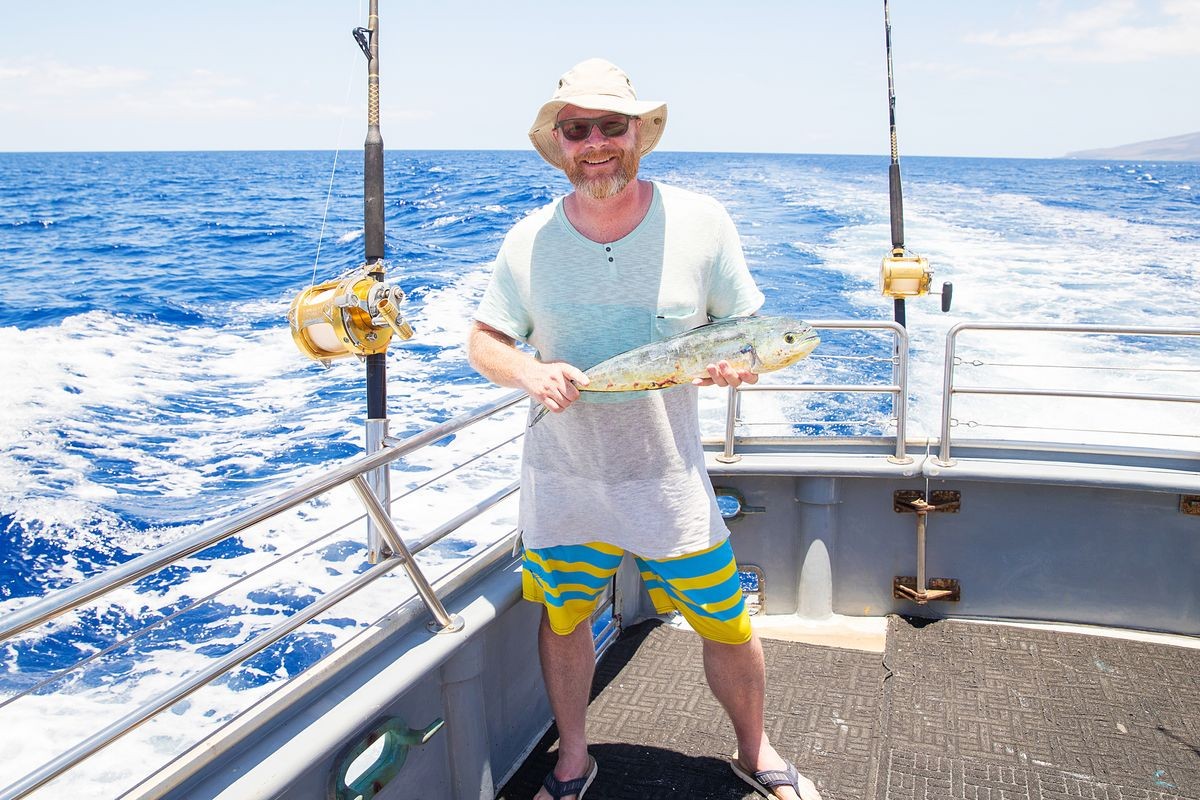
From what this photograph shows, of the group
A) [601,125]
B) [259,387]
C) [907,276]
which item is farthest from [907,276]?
[259,387]

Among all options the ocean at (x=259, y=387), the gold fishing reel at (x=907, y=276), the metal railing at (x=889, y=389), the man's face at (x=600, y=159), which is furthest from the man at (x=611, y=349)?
the gold fishing reel at (x=907, y=276)

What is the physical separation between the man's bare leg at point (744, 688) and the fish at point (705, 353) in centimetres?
74

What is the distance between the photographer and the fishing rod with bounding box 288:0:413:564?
2117 millimetres

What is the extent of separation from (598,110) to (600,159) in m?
0.10

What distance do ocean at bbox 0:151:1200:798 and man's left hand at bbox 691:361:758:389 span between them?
82 centimetres

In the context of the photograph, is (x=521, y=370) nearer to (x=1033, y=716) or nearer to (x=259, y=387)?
(x=1033, y=716)

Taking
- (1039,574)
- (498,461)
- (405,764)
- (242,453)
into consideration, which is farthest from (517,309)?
(242,453)

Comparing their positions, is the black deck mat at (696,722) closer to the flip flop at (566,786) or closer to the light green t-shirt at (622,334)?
the flip flop at (566,786)

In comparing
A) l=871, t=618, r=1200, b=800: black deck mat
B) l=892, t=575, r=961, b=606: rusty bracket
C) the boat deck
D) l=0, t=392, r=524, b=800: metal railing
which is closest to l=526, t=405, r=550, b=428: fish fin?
l=0, t=392, r=524, b=800: metal railing

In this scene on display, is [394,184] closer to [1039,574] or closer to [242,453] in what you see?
[242,453]

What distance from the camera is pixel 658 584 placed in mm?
2264

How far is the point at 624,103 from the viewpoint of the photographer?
6.21ft

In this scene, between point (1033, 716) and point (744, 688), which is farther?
point (1033, 716)

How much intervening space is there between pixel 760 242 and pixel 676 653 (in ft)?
46.5
